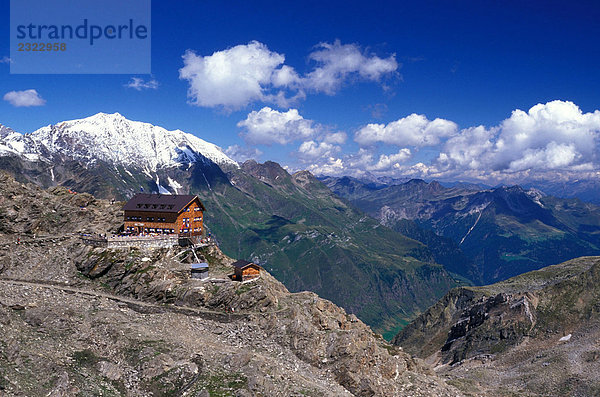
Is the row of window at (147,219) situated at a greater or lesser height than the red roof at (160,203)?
lesser

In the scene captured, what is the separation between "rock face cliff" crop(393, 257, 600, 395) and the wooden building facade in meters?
73.8

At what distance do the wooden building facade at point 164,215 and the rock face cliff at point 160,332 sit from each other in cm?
788

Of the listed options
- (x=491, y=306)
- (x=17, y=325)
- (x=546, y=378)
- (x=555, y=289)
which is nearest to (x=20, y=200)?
(x=17, y=325)

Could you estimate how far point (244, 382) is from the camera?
43188mm

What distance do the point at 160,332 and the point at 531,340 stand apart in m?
139

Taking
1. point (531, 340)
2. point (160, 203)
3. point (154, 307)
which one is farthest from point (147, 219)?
point (531, 340)

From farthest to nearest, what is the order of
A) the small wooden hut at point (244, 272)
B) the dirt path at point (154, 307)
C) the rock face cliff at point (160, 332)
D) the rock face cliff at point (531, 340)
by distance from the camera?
the rock face cliff at point (531, 340) < the small wooden hut at point (244, 272) < the dirt path at point (154, 307) < the rock face cliff at point (160, 332)

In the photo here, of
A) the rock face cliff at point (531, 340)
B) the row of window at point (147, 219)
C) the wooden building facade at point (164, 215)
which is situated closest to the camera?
the wooden building facade at point (164, 215)

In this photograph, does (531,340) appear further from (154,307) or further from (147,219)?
(147,219)

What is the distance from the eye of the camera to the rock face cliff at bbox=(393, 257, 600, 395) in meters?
102

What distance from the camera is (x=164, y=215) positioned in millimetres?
90125

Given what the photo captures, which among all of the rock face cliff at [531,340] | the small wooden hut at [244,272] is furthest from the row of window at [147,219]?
the rock face cliff at [531,340]

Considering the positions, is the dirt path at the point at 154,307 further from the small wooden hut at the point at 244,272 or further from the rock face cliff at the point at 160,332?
the small wooden hut at the point at 244,272

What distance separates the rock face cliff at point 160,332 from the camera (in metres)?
42.7
